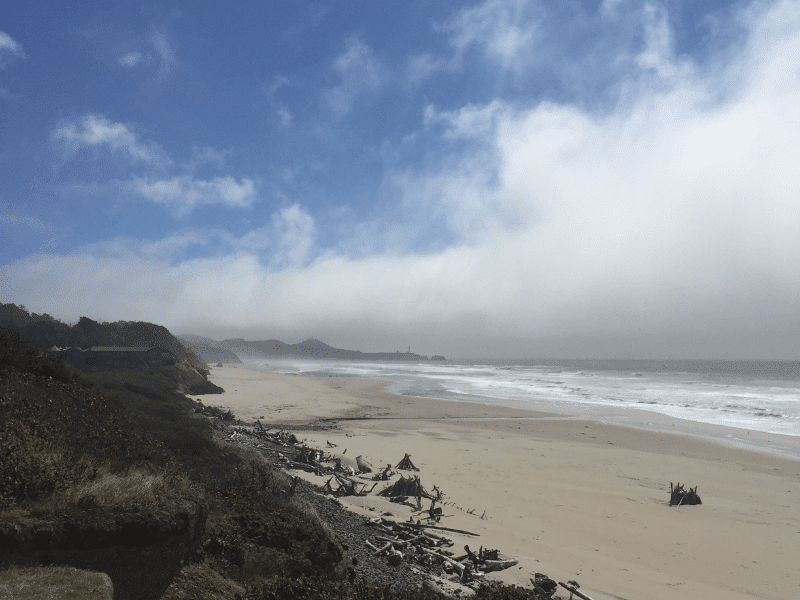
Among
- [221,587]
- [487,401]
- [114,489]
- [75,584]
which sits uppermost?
[114,489]

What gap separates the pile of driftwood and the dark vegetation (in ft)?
4.75

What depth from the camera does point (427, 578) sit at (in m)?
6.71

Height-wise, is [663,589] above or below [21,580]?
below

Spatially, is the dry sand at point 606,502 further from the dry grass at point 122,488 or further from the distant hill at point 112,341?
the distant hill at point 112,341

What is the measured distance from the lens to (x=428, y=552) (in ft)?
25.1

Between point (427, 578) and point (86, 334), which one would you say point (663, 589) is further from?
point (86, 334)

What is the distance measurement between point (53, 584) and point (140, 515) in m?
0.91

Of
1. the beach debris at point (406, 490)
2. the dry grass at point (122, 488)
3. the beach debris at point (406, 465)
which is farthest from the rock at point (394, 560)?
the beach debris at point (406, 465)

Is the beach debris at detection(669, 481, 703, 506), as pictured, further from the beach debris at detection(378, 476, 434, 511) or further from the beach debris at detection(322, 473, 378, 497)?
the beach debris at detection(322, 473, 378, 497)

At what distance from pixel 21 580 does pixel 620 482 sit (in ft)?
52.6

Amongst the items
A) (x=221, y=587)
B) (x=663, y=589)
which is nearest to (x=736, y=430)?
(x=663, y=589)

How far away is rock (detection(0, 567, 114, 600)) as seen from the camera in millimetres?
3158

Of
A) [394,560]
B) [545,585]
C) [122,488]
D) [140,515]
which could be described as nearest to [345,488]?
[394,560]

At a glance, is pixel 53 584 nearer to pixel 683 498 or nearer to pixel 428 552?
pixel 428 552
